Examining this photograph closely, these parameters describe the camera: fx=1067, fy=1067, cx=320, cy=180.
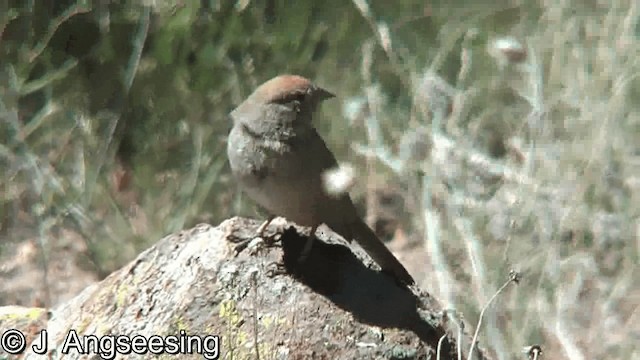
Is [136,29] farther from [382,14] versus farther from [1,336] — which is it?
[1,336]

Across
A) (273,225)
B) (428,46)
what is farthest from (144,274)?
(428,46)

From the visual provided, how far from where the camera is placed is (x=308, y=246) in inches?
142

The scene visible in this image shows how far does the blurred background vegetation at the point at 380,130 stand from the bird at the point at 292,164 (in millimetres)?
667

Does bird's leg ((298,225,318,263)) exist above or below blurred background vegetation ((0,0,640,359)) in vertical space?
below

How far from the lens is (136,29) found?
22.0ft

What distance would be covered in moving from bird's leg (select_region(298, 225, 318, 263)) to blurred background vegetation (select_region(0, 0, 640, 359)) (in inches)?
31.5

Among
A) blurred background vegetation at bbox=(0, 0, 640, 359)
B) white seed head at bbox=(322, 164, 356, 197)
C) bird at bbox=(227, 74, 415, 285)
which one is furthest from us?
blurred background vegetation at bbox=(0, 0, 640, 359)

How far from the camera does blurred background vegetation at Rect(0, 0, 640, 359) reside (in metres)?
4.88

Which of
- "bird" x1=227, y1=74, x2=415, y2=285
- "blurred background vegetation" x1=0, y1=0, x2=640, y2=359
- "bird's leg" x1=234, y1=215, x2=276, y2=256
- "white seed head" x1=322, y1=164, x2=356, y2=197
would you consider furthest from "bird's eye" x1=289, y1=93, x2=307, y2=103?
"blurred background vegetation" x1=0, y1=0, x2=640, y2=359

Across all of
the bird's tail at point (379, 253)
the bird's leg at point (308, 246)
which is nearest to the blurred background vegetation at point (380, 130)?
the bird's tail at point (379, 253)

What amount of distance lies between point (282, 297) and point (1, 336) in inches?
49.7

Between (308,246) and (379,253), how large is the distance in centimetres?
27

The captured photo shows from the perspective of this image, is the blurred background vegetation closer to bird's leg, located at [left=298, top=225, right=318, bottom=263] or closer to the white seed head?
the white seed head

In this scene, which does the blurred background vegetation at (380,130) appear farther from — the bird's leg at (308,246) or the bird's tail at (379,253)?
the bird's leg at (308,246)
